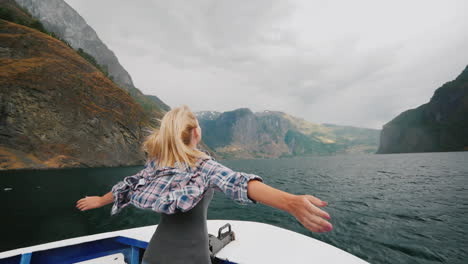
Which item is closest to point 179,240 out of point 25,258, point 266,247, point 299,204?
point 299,204

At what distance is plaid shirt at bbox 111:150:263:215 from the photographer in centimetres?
133

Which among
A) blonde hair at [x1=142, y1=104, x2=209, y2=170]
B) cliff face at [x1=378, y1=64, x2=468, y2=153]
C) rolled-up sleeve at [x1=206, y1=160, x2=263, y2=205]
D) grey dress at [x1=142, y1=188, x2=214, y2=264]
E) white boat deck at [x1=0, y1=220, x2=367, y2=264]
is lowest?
white boat deck at [x1=0, y1=220, x2=367, y2=264]

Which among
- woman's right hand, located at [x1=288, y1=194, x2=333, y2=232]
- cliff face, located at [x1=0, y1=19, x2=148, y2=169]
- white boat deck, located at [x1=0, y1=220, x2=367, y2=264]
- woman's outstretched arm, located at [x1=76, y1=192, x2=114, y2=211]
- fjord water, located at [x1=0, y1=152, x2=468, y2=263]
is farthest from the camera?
cliff face, located at [x1=0, y1=19, x2=148, y2=169]

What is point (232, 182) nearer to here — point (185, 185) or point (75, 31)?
point (185, 185)

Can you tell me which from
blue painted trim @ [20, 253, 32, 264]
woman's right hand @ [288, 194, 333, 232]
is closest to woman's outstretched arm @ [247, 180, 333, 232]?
woman's right hand @ [288, 194, 333, 232]

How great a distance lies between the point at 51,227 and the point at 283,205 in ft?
43.9

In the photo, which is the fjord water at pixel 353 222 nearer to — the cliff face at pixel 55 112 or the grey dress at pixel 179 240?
the grey dress at pixel 179 240

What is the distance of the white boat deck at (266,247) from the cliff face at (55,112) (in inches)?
2002

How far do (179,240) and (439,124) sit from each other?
190009 millimetres

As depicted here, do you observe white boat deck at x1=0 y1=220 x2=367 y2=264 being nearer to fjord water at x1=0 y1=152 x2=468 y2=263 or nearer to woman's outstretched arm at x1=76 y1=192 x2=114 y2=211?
fjord water at x1=0 y1=152 x2=468 y2=263

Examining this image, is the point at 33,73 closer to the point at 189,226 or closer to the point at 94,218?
the point at 94,218

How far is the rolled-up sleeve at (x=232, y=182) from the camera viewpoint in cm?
131

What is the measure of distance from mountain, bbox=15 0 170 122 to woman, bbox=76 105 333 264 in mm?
126796

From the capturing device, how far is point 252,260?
3.18 meters
